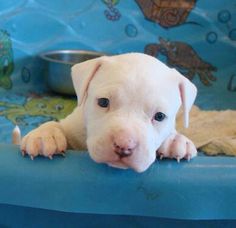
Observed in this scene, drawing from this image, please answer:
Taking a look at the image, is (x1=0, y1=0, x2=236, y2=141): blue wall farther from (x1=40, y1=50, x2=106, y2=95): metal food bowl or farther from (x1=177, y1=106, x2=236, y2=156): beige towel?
(x1=177, y1=106, x2=236, y2=156): beige towel

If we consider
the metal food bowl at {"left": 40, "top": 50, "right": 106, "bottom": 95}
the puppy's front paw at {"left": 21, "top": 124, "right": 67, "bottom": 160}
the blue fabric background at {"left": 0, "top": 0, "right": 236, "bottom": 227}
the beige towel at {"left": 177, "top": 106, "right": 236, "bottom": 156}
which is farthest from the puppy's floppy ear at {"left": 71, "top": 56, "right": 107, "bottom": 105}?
the metal food bowl at {"left": 40, "top": 50, "right": 106, "bottom": 95}

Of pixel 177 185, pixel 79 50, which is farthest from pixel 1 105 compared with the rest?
pixel 177 185

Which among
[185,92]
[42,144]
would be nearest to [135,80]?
[185,92]

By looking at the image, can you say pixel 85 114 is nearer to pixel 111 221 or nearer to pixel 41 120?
pixel 111 221

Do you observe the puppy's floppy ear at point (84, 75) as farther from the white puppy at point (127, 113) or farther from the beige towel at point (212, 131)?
the beige towel at point (212, 131)

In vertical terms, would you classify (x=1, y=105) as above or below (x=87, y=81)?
below

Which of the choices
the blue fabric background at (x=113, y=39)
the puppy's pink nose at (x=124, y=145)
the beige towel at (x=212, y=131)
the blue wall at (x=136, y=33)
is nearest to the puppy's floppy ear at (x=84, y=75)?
the puppy's pink nose at (x=124, y=145)

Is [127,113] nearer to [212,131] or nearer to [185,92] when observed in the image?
[185,92]
